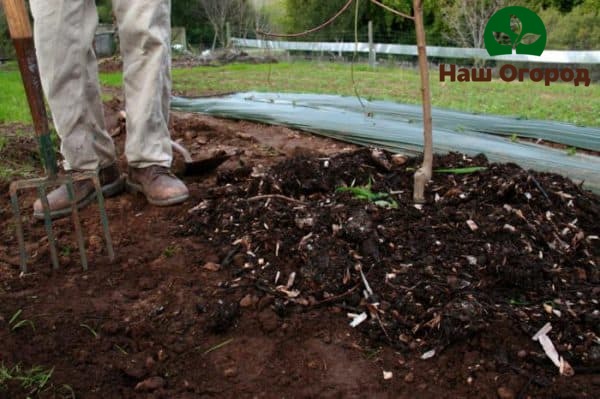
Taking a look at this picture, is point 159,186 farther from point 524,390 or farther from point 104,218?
point 524,390

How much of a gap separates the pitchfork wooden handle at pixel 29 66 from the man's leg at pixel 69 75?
0.39 meters

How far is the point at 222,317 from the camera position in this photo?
153 centimetres

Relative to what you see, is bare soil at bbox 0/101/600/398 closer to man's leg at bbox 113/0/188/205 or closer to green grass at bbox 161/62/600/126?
man's leg at bbox 113/0/188/205

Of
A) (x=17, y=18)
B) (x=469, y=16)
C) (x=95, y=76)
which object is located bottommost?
(x=95, y=76)

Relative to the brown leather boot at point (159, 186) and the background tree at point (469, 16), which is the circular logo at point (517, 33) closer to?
the background tree at point (469, 16)

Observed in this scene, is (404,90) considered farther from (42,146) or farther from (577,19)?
(577,19)

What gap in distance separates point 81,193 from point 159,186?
0.33 meters

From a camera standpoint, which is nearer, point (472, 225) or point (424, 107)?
point (472, 225)

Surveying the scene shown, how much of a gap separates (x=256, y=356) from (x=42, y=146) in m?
0.97

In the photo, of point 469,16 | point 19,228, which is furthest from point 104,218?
point 469,16

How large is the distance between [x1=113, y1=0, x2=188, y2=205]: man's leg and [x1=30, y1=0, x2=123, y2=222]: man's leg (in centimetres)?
15

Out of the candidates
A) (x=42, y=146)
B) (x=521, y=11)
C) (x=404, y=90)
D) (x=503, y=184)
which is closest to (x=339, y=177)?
(x=503, y=184)

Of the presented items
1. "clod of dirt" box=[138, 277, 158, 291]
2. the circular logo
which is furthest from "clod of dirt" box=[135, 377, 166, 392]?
the circular logo

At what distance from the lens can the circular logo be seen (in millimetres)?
12086
